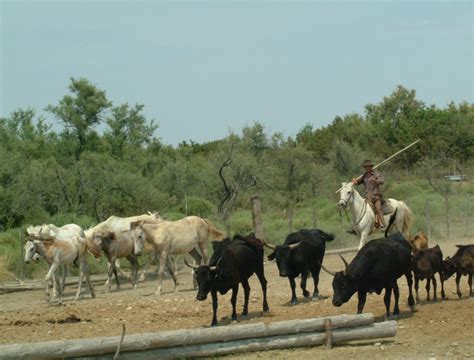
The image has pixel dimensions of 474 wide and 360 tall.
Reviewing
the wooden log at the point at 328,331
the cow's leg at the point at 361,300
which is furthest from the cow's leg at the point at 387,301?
the wooden log at the point at 328,331

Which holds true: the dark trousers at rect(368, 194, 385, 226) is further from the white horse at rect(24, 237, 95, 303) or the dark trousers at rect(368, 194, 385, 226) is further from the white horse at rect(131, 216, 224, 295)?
the white horse at rect(24, 237, 95, 303)

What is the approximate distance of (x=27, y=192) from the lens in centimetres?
3039

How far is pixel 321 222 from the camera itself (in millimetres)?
33750

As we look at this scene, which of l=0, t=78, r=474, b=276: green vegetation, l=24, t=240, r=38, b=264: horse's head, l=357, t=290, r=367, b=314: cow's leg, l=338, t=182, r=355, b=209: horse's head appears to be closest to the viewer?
l=357, t=290, r=367, b=314: cow's leg

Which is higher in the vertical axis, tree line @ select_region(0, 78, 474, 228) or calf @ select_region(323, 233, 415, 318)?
tree line @ select_region(0, 78, 474, 228)

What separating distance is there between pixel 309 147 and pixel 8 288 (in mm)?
45959

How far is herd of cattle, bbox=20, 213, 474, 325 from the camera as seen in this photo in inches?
513

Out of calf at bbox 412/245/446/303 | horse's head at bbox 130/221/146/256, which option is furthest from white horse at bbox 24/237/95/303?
calf at bbox 412/245/446/303

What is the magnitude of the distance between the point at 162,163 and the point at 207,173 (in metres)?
2.71

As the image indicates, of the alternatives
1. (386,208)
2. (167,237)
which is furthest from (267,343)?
(167,237)

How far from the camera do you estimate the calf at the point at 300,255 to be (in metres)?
15.5

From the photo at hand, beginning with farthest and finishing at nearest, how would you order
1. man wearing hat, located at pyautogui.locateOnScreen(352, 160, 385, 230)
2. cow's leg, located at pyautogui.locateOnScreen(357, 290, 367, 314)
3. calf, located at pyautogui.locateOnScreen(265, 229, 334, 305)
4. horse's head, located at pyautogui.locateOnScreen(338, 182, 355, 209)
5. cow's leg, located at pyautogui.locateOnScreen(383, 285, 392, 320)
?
man wearing hat, located at pyautogui.locateOnScreen(352, 160, 385, 230) → horse's head, located at pyautogui.locateOnScreen(338, 182, 355, 209) → calf, located at pyautogui.locateOnScreen(265, 229, 334, 305) → cow's leg, located at pyautogui.locateOnScreen(383, 285, 392, 320) → cow's leg, located at pyautogui.locateOnScreen(357, 290, 367, 314)

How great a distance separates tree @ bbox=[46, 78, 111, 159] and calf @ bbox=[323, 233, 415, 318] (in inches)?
1169

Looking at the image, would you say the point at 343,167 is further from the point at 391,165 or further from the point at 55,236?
the point at 55,236
